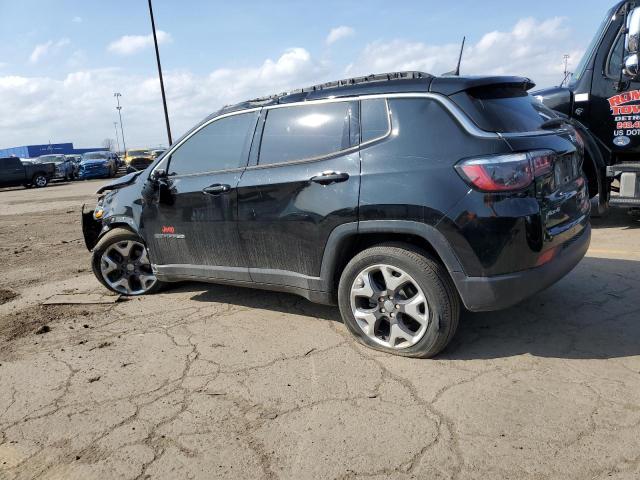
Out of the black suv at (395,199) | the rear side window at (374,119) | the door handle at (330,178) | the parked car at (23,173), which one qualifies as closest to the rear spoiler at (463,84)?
the black suv at (395,199)

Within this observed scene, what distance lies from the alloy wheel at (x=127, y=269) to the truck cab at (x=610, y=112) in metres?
5.41

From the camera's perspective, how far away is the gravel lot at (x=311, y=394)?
8.10 ft

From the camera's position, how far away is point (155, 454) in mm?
2613

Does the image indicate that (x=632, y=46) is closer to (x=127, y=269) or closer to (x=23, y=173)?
(x=127, y=269)

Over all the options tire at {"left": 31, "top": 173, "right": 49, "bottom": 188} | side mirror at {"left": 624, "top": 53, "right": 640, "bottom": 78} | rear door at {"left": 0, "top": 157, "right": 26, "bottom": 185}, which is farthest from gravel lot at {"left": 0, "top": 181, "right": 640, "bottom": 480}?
tire at {"left": 31, "top": 173, "right": 49, "bottom": 188}

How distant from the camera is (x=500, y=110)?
10.9 feet

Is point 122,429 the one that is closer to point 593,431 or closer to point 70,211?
point 593,431

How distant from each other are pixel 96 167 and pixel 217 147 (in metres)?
31.2

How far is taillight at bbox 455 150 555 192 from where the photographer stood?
118 inches

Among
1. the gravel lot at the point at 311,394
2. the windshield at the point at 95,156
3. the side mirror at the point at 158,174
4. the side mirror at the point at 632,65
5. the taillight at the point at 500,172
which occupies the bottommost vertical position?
the gravel lot at the point at 311,394

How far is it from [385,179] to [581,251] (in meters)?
1.54

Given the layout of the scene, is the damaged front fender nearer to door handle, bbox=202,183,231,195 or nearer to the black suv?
the black suv

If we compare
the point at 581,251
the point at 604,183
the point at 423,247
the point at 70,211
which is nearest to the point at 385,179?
the point at 423,247

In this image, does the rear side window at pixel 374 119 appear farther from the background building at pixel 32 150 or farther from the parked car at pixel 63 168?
the background building at pixel 32 150
